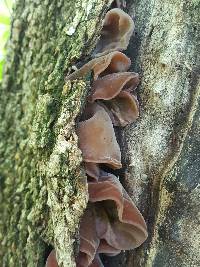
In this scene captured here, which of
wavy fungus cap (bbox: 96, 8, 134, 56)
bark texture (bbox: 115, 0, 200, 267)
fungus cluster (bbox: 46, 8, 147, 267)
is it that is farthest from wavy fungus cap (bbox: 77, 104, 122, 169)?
wavy fungus cap (bbox: 96, 8, 134, 56)

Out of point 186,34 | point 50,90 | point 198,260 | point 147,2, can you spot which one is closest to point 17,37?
point 50,90

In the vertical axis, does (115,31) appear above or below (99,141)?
above

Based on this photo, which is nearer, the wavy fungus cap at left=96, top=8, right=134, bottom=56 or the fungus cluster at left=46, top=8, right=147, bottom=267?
the fungus cluster at left=46, top=8, right=147, bottom=267

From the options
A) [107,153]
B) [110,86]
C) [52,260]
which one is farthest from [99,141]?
[52,260]

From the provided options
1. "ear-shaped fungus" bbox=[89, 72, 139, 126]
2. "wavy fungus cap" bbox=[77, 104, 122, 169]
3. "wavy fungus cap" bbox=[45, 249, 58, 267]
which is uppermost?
"ear-shaped fungus" bbox=[89, 72, 139, 126]

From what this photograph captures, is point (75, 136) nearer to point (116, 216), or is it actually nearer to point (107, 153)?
point (107, 153)

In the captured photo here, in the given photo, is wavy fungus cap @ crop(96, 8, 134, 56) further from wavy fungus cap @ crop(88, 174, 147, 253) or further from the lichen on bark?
wavy fungus cap @ crop(88, 174, 147, 253)

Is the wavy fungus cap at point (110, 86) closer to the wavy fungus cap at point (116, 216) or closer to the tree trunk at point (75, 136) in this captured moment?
the tree trunk at point (75, 136)
